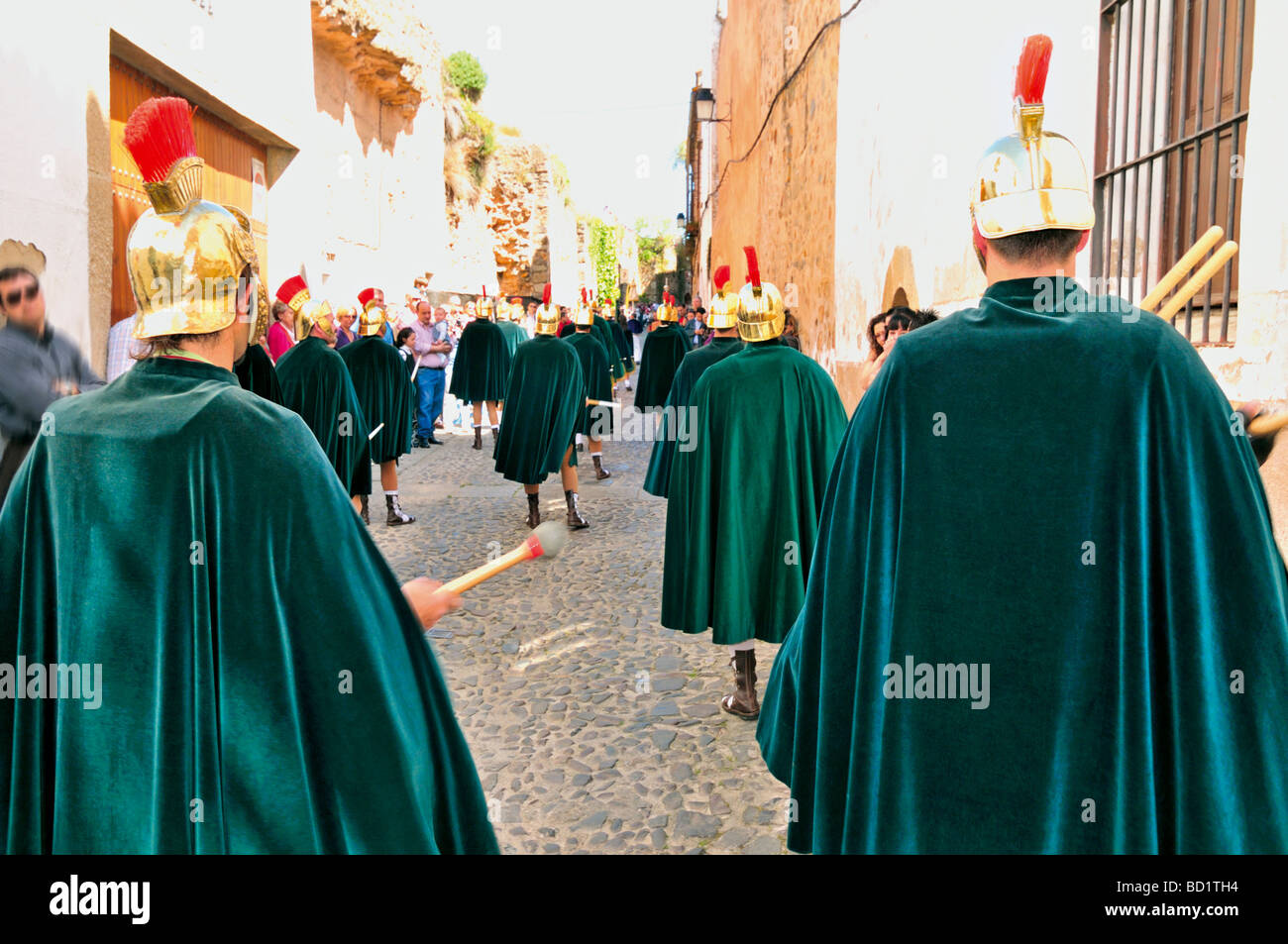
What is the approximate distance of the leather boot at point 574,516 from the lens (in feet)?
26.3

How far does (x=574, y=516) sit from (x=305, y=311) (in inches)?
104

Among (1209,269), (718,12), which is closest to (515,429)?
(1209,269)

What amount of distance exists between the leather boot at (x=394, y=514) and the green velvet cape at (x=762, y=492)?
14.3ft

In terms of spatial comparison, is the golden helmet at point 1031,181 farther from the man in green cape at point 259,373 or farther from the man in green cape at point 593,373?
the man in green cape at point 593,373

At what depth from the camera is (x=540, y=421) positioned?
8.23 metres

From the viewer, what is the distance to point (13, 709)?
1.78 metres

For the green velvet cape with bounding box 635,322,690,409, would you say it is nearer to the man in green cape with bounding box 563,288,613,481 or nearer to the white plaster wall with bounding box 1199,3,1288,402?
the man in green cape with bounding box 563,288,613,481

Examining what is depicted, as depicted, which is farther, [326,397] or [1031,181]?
[326,397]

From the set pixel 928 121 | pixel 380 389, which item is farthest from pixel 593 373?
pixel 928 121

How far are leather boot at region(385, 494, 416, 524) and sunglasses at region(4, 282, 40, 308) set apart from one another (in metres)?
4.39

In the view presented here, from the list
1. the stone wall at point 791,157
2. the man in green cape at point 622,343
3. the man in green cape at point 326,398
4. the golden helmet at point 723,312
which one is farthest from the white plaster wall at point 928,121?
the man in green cape at point 622,343

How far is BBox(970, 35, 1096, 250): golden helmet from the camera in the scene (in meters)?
1.74

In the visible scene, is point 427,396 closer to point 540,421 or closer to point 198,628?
point 540,421

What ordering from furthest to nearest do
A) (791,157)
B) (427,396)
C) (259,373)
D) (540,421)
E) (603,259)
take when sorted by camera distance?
(603,259), (427,396), (791,157), (540,421), (259,373)
